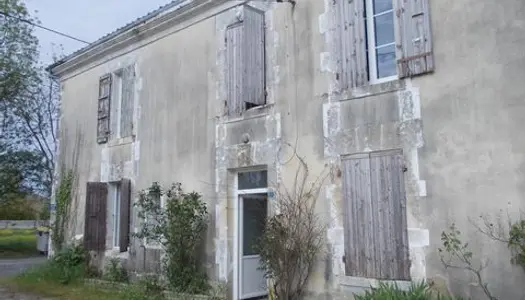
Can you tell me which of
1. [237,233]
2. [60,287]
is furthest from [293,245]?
[60,287]

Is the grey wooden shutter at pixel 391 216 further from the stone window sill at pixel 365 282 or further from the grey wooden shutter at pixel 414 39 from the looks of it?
the grey wooden shutter at pixel 414 39

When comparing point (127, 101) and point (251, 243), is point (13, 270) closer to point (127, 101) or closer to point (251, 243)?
point (127, 101)

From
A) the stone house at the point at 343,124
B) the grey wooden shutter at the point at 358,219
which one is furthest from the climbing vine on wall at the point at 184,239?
the grey wooden shutter at the point at 358,219

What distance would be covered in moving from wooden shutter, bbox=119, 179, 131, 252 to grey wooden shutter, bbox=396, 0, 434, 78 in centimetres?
650

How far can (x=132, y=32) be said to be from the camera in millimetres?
10492

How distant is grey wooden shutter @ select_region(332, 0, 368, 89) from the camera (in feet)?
21.5

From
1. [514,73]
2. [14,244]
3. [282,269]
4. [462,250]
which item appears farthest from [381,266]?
[14,244]

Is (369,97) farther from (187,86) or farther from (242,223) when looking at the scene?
(187,86)

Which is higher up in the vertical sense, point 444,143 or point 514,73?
point 514,73

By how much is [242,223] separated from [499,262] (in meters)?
4.21

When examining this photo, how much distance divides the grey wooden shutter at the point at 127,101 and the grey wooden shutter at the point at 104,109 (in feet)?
1.51

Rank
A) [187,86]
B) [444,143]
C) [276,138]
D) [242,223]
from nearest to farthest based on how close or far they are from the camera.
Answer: [444,143]
[276,138]
[242,223]
[187,86]

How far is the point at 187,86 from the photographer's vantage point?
9320mm

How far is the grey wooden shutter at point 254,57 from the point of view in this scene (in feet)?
25.8
